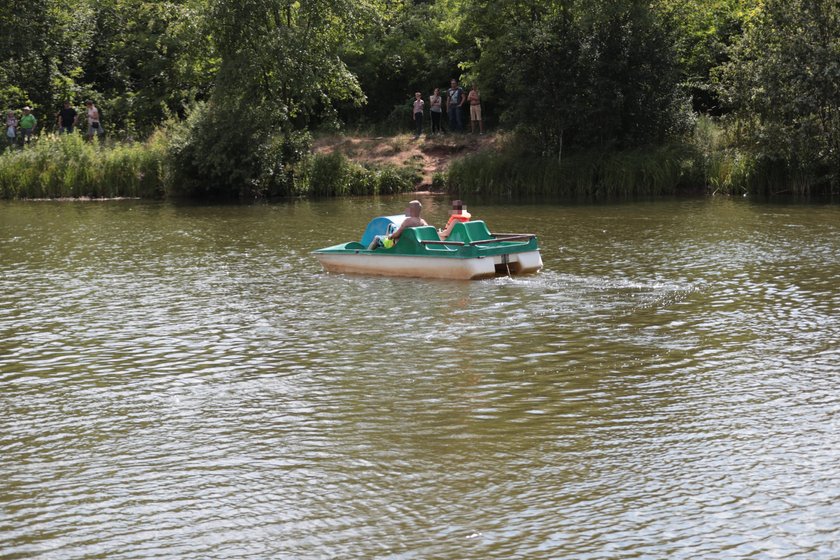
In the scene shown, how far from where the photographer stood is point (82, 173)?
116 feet

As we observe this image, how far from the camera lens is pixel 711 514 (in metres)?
7.78

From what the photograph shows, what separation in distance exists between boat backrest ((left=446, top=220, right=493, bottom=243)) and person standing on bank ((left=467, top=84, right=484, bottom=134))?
18.4 m

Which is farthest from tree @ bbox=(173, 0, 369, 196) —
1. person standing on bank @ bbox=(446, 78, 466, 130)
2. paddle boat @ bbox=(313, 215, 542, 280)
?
paddle boat @ bbox=(313, 215, 542, 280)

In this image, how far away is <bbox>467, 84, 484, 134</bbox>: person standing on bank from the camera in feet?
118

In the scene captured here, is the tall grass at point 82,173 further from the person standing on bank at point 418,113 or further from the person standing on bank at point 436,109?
the person standing on bank at point 436,109

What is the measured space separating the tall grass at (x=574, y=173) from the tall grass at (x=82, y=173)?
947 centimetres

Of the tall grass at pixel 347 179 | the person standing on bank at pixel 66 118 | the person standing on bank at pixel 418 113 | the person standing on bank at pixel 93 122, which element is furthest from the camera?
the person standing on bank at pixel 66 118

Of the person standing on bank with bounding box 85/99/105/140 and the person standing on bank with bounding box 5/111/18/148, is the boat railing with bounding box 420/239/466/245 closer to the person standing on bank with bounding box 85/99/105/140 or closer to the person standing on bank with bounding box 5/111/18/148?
the person standing on bank with bounding box 85/99/105/140

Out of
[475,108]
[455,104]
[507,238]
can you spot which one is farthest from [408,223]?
[455,104]

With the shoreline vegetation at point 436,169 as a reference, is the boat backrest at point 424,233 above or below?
below

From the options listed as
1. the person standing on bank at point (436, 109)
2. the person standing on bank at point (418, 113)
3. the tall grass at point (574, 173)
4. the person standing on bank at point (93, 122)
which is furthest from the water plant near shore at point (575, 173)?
the person standing on bank at point (93, 122)

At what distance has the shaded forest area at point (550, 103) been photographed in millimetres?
29406

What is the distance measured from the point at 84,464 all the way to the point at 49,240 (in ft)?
51.5

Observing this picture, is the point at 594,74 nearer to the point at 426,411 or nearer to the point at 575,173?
the point at 575,173
